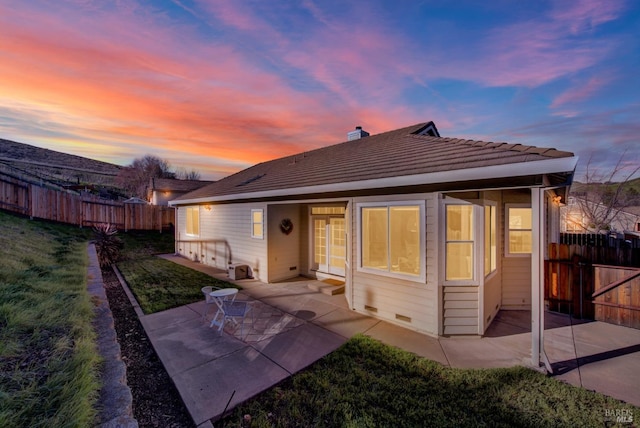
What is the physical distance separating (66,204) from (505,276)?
22515mm

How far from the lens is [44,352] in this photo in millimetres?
2936

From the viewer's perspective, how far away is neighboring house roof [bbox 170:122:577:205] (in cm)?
376

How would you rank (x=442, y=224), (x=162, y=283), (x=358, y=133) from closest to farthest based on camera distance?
1. (x=442, y=224)
2. (x=162, y=283)
3. (x=358, y=133)

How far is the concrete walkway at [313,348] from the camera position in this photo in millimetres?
3363

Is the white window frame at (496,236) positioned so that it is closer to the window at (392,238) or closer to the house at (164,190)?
the window at (392,238)

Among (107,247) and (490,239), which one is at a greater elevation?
(490,239)

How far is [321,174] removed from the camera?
24.5 ft

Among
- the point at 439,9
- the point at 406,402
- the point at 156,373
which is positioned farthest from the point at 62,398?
the point at 439,9

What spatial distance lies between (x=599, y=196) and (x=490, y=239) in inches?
874

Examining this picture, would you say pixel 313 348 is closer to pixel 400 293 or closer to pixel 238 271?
pixel 400 293

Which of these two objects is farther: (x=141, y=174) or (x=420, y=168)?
(x=141, y=174)

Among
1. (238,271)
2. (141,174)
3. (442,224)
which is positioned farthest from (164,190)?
(442,224)

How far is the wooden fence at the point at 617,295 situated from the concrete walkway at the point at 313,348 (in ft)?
0.76

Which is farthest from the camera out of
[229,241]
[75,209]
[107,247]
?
[75,209]
